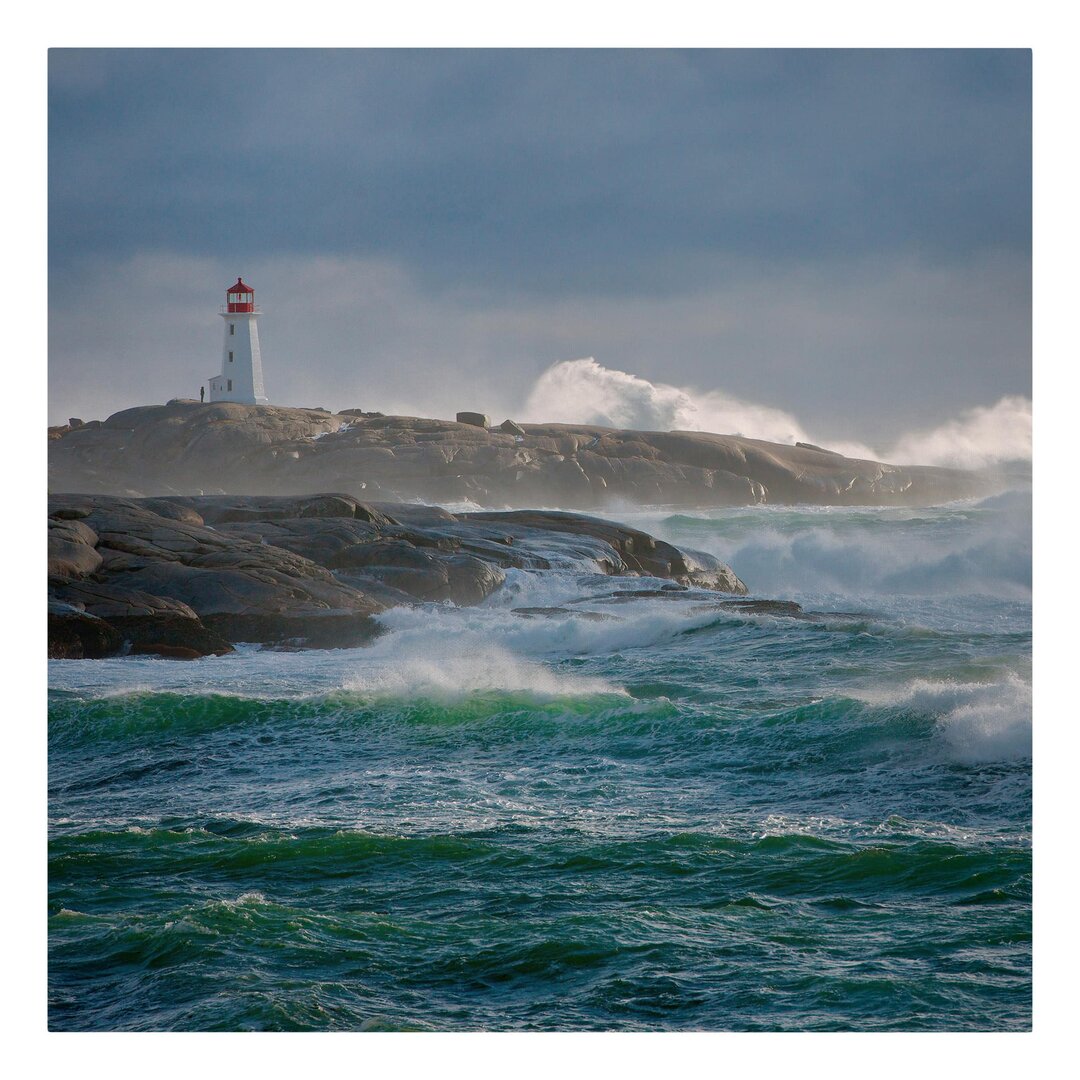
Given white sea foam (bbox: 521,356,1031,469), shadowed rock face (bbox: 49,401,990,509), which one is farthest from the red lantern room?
white sea foam (bbox: 521,356,1031,469)

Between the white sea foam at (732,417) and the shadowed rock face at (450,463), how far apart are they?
21 cm

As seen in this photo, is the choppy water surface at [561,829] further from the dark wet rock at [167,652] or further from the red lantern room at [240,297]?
the red lantern room at [240,297]

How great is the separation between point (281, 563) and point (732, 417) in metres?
4.84

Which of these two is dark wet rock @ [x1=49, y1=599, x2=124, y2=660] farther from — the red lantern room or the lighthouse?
the red lantern room

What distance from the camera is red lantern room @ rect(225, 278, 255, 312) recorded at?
5.41m

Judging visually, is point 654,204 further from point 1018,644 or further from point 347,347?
point 1018,644

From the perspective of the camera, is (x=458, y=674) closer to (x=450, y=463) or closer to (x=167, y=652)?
(x=167, y=652)

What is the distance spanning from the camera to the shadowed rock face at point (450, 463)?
7141mm

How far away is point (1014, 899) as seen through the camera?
12.5ft

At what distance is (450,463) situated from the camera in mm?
14414
